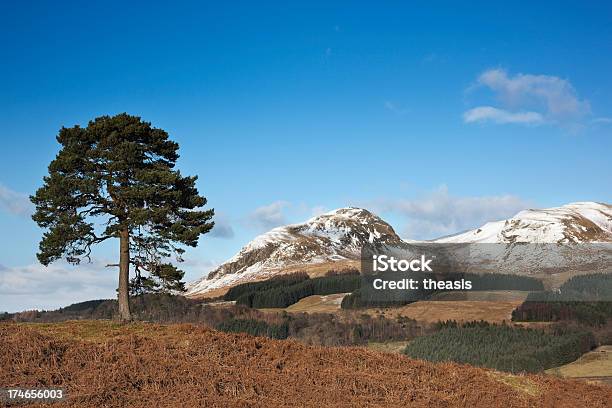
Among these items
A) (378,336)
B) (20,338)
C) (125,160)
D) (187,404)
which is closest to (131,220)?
(125,160)

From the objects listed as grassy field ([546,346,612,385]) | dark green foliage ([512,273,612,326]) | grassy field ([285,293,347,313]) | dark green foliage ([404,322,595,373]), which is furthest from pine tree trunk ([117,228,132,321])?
grassy field ([285,293,347,313])

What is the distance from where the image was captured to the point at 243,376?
17297mm

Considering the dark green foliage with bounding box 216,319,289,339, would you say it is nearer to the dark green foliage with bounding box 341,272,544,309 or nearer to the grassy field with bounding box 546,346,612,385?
the dark green foliage with bounding box 341,272,544,309

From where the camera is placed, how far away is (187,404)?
48.4 feet

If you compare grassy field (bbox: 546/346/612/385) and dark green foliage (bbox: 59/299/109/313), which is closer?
grassy field (bbox: 546/346/612/385)

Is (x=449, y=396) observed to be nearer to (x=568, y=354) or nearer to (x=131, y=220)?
(x=131, y=220)

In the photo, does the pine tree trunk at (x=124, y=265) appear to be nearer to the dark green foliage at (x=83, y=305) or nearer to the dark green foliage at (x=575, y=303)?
the dark green foliage at (x=575, y=303)

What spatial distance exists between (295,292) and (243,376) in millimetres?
175158

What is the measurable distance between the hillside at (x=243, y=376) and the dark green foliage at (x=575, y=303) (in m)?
126

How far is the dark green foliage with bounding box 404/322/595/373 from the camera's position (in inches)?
3954

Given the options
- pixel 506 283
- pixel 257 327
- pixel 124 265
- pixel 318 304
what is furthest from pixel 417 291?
pixel 124 265

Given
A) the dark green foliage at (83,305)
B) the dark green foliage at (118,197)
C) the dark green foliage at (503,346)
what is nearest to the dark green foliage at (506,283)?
the dark green foliage at (503,346)

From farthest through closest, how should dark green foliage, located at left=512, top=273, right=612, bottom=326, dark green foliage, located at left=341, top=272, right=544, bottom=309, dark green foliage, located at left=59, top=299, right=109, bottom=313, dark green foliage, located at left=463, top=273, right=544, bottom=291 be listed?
dark green foliage, located at left=463, top=273, right=544, bottom=291 < dark green foliage, located at left=341, top=272, right=544, bottom=309 < dark green foliage, located at left=59, top=299, right=109, bottom=313 < dark green foliage, located at left=512, top=273, right=612, bottom=326

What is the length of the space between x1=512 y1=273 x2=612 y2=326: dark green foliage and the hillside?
414ft
